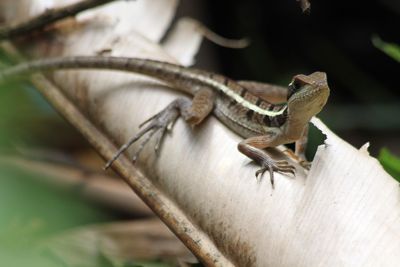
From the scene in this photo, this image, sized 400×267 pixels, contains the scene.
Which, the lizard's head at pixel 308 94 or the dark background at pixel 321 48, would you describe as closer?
the lizard's head at pixel 308 94

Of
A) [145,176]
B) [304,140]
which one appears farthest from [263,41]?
[145,176]

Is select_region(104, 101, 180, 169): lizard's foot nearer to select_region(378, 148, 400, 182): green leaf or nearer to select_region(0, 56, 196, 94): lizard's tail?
select_region(0, 56, 196, 94): lizard's tail

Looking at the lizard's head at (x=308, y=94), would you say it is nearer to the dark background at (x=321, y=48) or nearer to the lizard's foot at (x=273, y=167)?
the lizard's foot at (x=273, y=167)

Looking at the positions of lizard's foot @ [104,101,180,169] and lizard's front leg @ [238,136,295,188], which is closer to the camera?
lizard's front leg @ [238,136,295,188]

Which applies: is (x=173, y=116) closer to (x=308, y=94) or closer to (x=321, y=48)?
(x=308, y=94)

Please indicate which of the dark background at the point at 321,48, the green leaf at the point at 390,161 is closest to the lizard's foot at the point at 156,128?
the green leaf at the point at 390,161

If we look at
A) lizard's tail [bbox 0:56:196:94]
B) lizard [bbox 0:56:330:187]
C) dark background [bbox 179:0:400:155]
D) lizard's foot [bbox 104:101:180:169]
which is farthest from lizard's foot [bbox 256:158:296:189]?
dark background [bbox 179:0:400:155]

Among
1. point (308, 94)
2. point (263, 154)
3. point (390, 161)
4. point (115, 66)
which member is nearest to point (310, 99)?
point (308, 94)

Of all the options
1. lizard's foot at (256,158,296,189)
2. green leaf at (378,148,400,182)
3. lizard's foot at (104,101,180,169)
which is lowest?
green leaf at (378,148,400,182)
